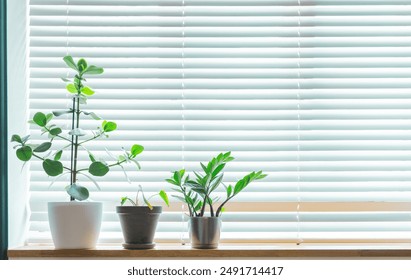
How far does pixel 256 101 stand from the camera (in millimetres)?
2166

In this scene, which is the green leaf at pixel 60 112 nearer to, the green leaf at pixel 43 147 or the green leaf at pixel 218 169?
the green leaf at pixel 43 147

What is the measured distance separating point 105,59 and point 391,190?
1018mm

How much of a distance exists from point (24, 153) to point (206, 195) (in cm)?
55

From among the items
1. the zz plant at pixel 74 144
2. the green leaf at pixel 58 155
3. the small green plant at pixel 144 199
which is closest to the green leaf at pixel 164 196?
the small green plant at pixel 144 199

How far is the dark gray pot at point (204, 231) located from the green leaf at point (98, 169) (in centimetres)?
30

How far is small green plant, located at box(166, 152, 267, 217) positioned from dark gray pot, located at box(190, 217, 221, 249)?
0.03m

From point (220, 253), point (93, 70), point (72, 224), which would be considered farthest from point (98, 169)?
point (220, 253)

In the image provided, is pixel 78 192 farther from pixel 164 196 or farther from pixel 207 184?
pixel 207 184

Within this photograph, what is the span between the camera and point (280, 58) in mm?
2170

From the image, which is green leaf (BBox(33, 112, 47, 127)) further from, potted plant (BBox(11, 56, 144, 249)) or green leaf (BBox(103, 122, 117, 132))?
green leaf (BBox(103, 122, 117, 132))

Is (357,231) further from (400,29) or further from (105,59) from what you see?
(105,59)

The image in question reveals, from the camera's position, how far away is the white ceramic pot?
1.96 m

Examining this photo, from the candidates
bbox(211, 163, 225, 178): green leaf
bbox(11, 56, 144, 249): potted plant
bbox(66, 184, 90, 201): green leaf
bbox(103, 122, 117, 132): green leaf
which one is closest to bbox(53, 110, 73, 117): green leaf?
bbox(11, 56, 144, 249): potted plant

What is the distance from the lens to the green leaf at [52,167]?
1973mm
